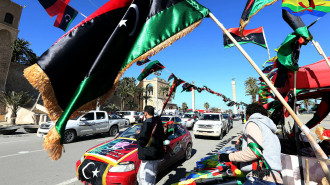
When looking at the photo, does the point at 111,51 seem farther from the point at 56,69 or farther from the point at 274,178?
the point at 274,178

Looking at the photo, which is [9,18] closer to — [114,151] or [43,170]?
[43,170]

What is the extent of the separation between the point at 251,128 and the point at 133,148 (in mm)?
2752

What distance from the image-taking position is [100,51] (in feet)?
6.48

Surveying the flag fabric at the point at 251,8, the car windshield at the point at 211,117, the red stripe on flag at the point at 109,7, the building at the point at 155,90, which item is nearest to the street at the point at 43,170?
the flag fabric at the point at 251,8

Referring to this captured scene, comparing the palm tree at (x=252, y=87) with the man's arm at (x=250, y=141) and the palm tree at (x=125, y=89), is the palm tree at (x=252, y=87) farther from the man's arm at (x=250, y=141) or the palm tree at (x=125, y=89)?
the man's arm at (x=250, y=141)

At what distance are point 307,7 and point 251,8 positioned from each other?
0.68 m

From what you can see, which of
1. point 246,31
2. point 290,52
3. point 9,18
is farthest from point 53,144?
point 9,18

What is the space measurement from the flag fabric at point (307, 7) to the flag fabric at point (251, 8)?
0.20m

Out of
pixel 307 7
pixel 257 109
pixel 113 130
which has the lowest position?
pixel 113 130

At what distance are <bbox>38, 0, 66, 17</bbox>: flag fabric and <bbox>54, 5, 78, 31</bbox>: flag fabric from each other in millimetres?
102

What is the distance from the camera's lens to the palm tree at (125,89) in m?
42.4

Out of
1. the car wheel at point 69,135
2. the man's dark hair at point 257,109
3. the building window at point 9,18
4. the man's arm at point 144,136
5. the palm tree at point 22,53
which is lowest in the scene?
the car wheel at point 69,135

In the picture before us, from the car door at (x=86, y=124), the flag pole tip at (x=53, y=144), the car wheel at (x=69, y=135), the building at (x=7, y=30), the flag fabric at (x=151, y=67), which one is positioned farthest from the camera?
the building at (x=7, y=30)

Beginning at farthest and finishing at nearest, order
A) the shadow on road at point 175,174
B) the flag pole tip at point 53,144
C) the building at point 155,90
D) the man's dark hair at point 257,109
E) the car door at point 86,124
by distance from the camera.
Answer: the building at point 155,90 < the car door at point 86,124 < the shadow on road at point 175,174 < the man's dark hair at point 257,109 < the flag pole tip at point 53,144
